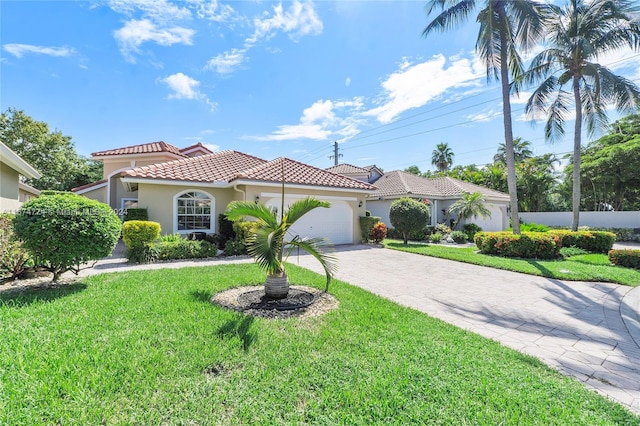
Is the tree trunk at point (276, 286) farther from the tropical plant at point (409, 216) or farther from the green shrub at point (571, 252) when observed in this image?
the green shrub at point (571, 252)

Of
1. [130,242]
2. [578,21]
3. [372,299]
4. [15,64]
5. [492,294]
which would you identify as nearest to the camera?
[372,299]

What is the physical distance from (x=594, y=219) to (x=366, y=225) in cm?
2433

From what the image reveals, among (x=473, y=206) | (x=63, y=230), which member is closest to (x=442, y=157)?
(x=473, y=206)

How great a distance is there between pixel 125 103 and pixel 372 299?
19.7 m

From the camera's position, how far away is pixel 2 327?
410cm

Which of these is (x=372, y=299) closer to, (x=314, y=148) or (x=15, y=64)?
(x=15, y=64)

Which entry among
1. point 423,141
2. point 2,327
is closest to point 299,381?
point 2,327

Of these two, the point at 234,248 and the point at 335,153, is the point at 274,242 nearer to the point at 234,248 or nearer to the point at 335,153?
the point at 234,248

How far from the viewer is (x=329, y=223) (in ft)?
52.3

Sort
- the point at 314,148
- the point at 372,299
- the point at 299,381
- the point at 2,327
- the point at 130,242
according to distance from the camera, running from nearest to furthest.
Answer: the point at 299,381
the point at 2,327
the point at 372,299
the point at 130,242
the point at 314,148

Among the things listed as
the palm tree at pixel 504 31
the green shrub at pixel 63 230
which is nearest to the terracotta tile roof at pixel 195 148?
the green shrub at pixel 63 230

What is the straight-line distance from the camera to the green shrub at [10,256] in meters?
6.44

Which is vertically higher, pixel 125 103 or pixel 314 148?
pixel 314 148

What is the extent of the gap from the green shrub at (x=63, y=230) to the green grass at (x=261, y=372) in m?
1.19
